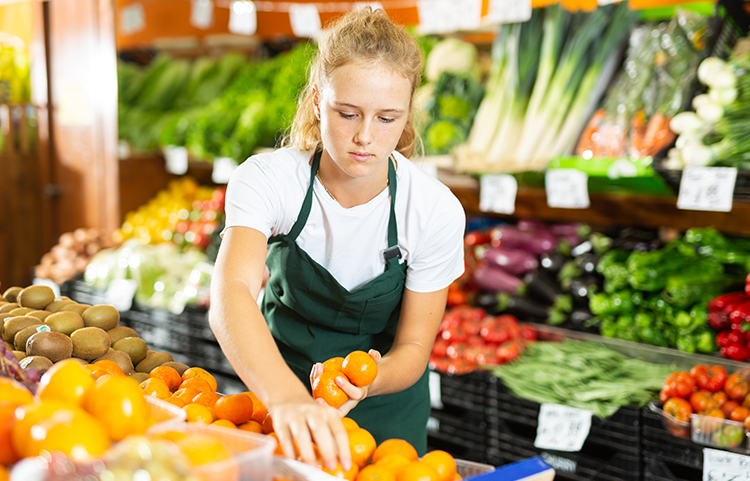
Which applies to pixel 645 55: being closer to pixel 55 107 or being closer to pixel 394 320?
pixel 394 320

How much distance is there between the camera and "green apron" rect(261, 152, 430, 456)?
5.77ft

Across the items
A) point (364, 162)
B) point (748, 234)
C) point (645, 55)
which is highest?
point (645, 55)

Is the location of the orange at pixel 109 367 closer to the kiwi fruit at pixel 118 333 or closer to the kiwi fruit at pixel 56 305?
the kiwi fruit at pixel 118 333

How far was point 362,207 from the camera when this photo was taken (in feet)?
5.64

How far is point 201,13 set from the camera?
4484 mm

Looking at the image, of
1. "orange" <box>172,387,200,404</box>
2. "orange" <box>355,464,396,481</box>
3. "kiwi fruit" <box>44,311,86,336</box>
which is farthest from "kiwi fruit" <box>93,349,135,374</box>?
"orange" <box>355,464,396,481</box>

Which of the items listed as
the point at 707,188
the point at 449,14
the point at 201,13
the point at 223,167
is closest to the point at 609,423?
the point at 707,188

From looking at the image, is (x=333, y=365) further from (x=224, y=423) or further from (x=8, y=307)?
(x=8, y=307)

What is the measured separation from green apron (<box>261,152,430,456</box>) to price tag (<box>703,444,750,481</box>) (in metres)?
0.89

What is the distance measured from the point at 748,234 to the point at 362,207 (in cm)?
191

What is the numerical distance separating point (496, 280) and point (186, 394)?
6.79 ft

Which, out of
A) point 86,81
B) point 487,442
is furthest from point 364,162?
point 86,81

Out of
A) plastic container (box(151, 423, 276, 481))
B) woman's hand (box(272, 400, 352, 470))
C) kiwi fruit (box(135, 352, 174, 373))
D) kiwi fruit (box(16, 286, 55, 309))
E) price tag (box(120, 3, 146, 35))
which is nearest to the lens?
plastic container (box(151, 423, 276, 481))

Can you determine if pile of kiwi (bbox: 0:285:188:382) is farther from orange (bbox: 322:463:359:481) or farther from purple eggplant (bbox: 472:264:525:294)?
purple eggplant (bbox: 472:264:525:294)
